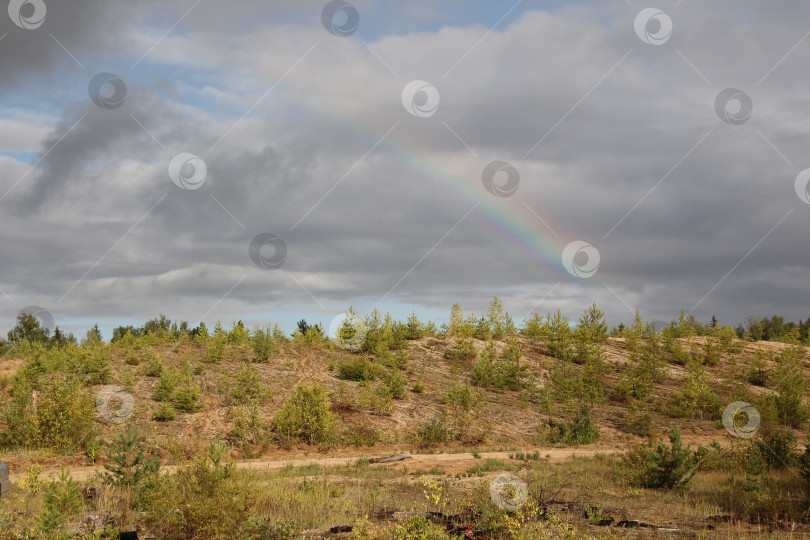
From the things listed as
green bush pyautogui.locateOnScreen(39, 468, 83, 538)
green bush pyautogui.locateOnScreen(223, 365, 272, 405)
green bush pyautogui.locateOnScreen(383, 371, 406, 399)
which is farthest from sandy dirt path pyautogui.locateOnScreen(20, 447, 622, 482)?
green bush pyautogui.locateOnScreen(383, 371, 406, 399)

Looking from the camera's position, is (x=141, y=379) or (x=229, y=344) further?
(x=229, y=344)

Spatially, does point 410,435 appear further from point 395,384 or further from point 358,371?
point 358,371

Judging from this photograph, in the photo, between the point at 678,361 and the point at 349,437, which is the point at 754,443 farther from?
the point at 678,361

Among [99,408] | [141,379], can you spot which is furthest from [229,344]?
[99,408]

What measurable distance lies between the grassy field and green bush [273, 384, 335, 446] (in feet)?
0.28

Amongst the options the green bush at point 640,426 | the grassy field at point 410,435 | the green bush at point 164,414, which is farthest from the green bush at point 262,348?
the green bush at point 640,426

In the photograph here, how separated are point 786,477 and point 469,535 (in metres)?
10.1

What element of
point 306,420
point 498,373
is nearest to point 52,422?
point 306,420

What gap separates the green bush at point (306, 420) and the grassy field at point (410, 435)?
8cm

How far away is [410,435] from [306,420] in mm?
4463

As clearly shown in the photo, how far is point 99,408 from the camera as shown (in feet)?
76.9

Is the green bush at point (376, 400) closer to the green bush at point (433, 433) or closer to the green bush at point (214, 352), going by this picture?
the green bush at point (433, 433)

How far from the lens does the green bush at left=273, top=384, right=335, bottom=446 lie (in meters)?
22.7

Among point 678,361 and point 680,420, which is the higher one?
point 678,361
